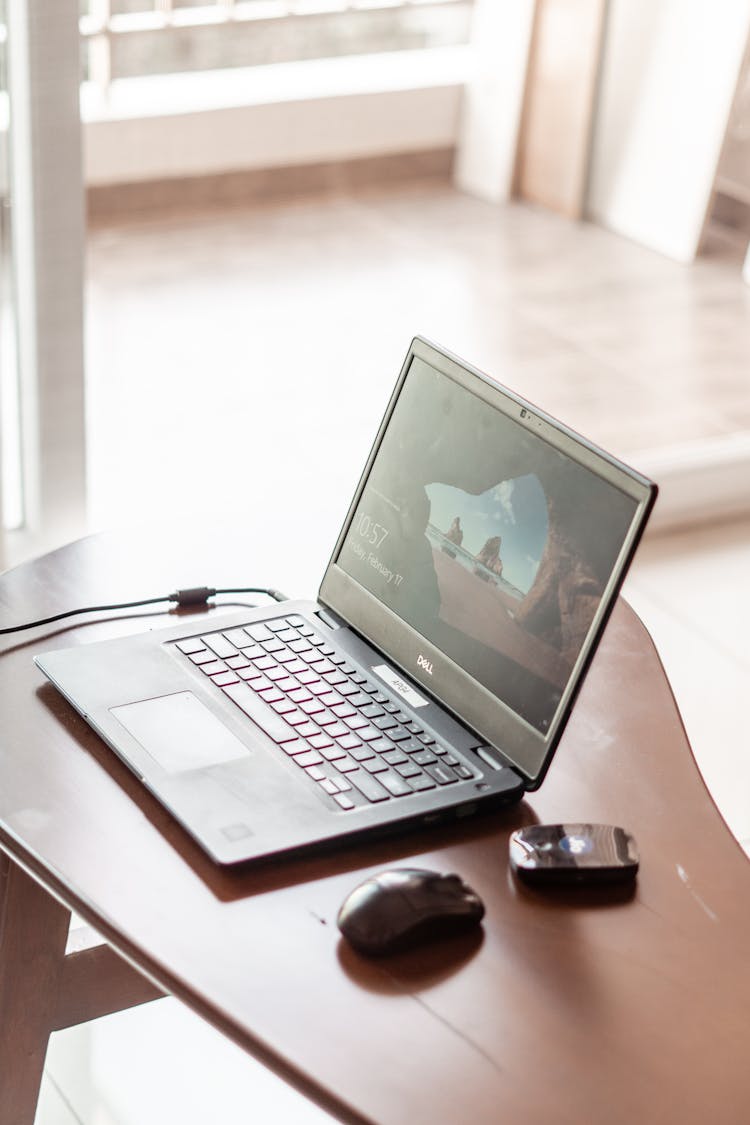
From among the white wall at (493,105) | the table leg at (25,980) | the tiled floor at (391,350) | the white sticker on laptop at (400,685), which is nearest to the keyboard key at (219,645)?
the white sticker on laptop at (400,685)

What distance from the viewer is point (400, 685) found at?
1.03 m

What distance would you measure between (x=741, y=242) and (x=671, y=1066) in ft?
7.63

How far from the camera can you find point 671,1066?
769mm

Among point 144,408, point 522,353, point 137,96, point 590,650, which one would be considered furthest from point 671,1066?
point 137,96

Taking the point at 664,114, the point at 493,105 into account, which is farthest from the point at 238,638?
the point at 493,105

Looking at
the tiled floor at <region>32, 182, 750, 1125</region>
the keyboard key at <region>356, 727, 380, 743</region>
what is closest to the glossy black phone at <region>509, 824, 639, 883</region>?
the keyboard key at <region>356, 727, 380, 743</region>

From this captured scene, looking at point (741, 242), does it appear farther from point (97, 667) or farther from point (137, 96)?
point (97, 667)

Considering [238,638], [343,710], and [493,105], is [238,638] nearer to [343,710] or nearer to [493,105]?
[343,710]

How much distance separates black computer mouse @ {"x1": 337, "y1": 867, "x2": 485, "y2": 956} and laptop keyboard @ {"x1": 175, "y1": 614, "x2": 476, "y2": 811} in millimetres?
94

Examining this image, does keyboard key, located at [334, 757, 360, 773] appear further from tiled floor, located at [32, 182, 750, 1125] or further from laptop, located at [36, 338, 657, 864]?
tiled floor, located at [32, 182, 750, 1125]

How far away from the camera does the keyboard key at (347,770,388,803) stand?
0.91m

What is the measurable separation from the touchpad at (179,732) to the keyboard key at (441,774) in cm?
12

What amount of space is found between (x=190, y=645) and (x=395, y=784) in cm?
21

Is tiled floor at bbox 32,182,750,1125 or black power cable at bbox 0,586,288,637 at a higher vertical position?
black power cable at bbox 0,586,288,637
